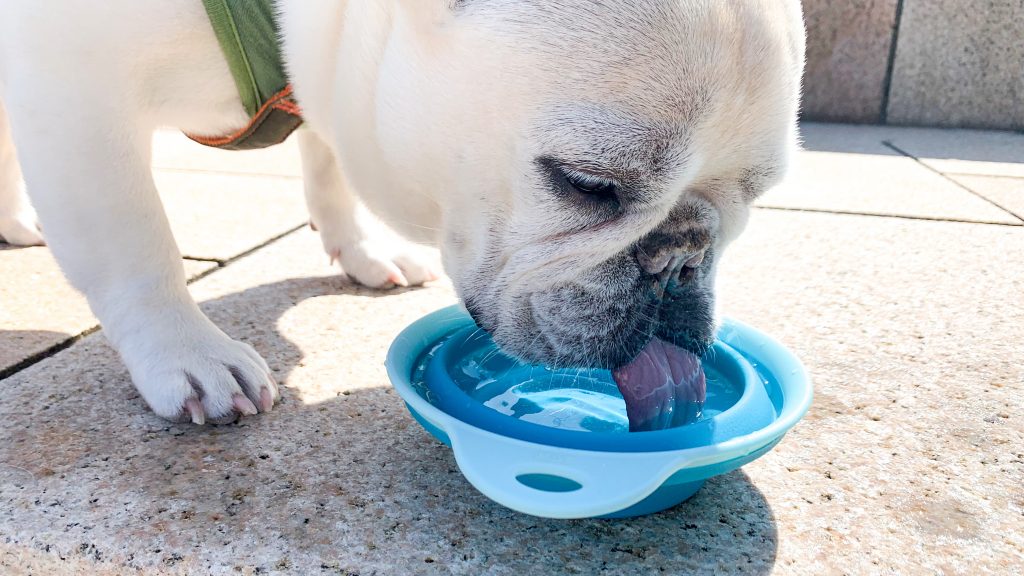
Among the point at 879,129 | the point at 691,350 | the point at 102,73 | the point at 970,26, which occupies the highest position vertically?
the point at 102,73

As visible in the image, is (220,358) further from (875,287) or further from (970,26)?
(970,26)

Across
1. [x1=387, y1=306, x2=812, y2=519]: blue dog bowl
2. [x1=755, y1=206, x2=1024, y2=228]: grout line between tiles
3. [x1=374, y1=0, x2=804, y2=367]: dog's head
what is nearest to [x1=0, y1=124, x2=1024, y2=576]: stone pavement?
[x1=387, y1=306, x2=812, y2=519]: blue dog bowl

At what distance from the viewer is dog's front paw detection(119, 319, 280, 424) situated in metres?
1.60

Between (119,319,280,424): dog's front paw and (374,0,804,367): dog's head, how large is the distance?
42 centimetres

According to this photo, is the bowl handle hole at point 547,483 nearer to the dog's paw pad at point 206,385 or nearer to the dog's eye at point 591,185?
the dog's eye at point 591,185

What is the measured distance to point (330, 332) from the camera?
2.07 m

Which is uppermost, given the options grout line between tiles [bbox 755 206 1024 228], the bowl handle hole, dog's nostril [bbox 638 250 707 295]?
dog's nostril [bbox 638 250 707 295]

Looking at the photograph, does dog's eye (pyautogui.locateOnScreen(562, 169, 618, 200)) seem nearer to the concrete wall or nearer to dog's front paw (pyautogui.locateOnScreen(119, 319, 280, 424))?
dog's front paw (pyautogui.locateOnScreen(119, 319, 280, 424))

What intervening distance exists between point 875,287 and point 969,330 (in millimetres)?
343

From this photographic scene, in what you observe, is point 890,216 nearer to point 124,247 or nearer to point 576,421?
point 576,421

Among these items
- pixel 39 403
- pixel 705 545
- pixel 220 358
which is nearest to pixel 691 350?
pixel 705 545

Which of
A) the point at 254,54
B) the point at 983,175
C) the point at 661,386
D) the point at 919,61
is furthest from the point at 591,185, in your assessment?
the point at 919,61

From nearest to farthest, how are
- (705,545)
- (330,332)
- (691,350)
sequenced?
(705,545) < (691,350) < (330,332)

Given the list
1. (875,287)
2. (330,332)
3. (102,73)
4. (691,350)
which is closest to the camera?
(691,350)
